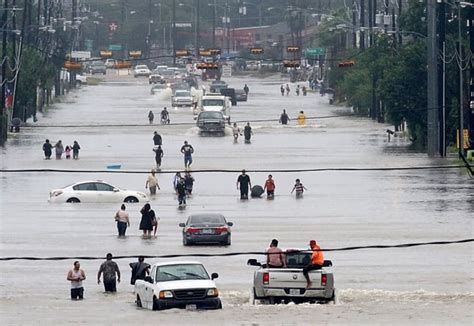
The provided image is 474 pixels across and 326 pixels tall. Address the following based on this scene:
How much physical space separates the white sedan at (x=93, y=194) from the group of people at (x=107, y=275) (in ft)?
73.6

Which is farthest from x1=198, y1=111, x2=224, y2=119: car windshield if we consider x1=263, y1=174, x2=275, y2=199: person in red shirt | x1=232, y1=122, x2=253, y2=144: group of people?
x1=263, y1=174, x2=275, y2=199: person in red shirt

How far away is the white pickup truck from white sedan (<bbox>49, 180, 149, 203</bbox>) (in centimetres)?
2618

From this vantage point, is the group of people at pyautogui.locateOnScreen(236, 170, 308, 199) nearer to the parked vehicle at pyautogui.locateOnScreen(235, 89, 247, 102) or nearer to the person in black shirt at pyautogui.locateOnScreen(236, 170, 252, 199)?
the person in black shirt at pyautogui.locateOnScreen(236, 170, 252, 199)

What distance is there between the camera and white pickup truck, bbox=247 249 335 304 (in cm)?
3619

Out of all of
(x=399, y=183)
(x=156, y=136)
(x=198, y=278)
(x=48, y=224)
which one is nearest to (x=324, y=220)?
(x=48, y=224)

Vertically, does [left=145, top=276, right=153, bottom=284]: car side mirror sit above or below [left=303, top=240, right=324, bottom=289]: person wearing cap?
below

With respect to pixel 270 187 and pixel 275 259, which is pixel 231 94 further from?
pixel 275 259

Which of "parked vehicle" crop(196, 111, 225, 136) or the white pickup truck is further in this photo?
"parked vehicle" crop(196, 111, 225, 136)

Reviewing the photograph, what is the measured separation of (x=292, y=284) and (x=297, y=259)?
24.8 inches

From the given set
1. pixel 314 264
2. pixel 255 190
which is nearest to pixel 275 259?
pixel 314 264

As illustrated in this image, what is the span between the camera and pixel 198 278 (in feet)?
119

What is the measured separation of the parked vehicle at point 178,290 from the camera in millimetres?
35469

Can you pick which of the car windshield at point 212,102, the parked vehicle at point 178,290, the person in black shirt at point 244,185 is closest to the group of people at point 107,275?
the parked vehicle at point 178,290

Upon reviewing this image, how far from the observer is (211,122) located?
99.1 m
